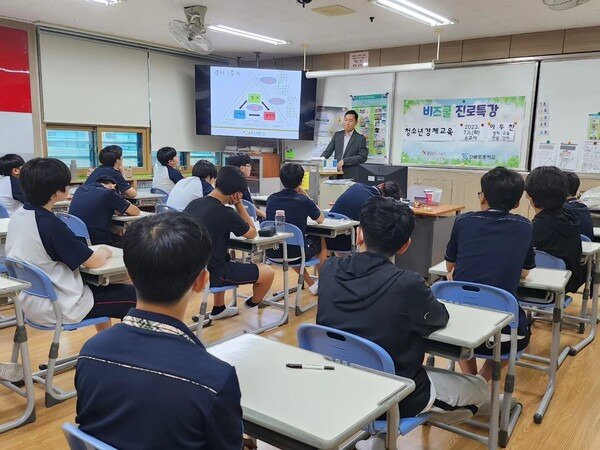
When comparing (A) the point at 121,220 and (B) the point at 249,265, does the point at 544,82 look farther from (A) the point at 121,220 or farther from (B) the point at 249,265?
(A) the point at 121,220

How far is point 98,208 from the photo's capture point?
421cm

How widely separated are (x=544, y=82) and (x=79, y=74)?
5.92 meters

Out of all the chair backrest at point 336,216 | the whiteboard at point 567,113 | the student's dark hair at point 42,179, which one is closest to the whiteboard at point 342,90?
the whiteboard at point 567,113

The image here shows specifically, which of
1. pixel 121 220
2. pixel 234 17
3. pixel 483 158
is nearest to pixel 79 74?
pixel 234 17

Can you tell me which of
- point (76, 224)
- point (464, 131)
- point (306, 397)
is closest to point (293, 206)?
point (76, 224)

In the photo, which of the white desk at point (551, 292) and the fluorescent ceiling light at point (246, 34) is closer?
the white desk at point (551, 292)

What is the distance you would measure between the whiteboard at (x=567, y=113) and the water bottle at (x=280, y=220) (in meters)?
3.82

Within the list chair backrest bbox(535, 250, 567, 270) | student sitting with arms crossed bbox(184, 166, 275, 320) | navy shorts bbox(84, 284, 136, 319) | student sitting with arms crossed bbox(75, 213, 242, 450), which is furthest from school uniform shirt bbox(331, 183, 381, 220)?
student sitting with arms crossed bbox(75, 213, 242, 450)

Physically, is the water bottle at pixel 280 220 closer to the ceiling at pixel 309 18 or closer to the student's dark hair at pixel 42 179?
the student's dark hair at pixel 42 179

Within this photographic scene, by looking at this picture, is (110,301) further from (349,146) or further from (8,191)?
(349,146)

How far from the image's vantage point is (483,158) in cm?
678

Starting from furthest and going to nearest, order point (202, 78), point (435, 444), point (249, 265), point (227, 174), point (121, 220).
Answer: point (202, 78) < point (121, 220) < point (249, 265) < point (227, 174) < point (435, 444)

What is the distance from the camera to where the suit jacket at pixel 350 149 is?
707cm

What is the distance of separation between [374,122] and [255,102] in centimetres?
187
